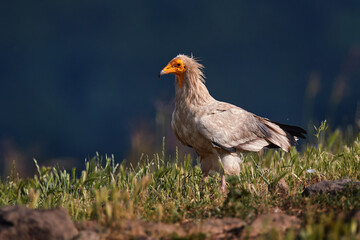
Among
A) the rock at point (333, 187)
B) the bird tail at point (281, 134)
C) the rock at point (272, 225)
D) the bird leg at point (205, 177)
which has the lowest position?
the bird leg at point (205, 177)

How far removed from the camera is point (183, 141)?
18.4 feet

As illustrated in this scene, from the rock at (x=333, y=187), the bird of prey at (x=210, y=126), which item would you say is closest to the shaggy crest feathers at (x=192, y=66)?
the bird of prey at (x=210, y=126)

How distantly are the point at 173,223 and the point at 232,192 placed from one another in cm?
54

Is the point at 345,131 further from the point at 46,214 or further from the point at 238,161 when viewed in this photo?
the point at 46,214

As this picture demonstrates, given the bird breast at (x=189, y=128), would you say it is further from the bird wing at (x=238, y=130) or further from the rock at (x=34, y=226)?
the rock at (x=34, y=226)

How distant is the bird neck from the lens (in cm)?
546

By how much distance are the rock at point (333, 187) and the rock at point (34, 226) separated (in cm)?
227

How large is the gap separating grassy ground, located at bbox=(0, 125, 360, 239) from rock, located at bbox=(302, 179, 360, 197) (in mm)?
66

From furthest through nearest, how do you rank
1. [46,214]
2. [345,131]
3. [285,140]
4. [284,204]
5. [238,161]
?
[345,131], [285,140], [238,161], [284,204], [46,214]

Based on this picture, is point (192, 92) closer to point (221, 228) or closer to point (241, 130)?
point (241, 130)

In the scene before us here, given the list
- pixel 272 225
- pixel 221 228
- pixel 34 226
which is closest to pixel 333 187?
pixel 272 225

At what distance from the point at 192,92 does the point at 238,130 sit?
0.77 metres

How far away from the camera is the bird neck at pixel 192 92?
215 inches

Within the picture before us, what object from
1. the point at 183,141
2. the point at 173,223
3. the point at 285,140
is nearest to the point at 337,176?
the point at 285,140
